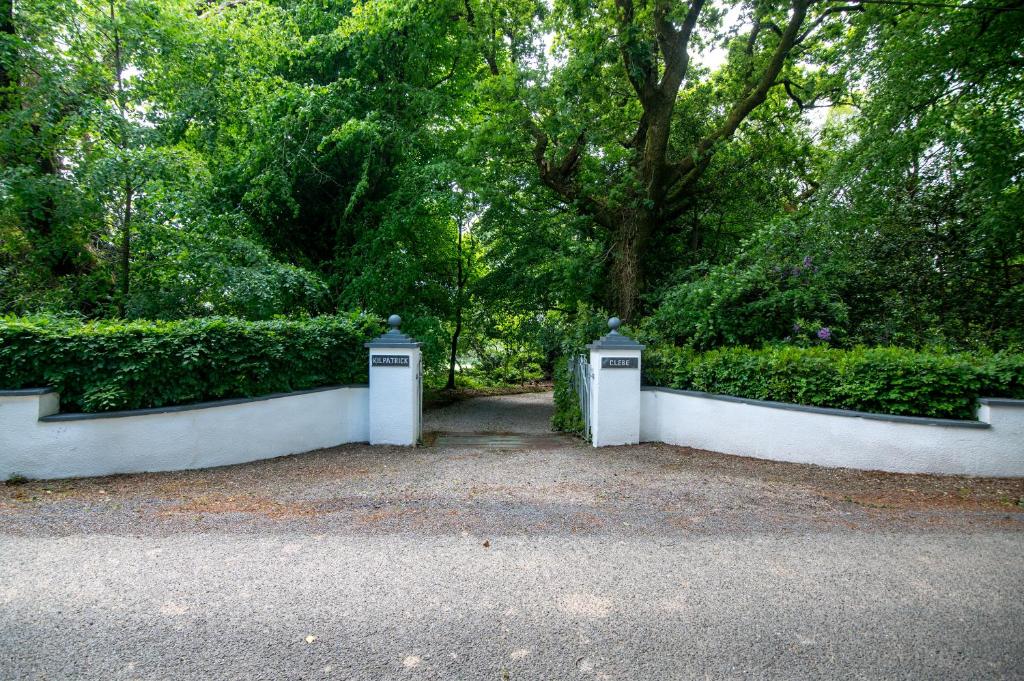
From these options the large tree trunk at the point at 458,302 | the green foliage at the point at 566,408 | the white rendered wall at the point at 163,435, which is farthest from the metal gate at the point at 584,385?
the large tree trunk at the point at 458,302

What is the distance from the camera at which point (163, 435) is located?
572 cm

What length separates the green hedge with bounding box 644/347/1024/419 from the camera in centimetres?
566

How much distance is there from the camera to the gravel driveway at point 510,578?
2459 mm

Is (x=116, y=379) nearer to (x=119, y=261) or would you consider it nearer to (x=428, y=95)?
→ (x=119, y=261)

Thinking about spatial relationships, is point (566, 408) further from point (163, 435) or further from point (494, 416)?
point (163, 435)

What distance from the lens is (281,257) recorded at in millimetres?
11172

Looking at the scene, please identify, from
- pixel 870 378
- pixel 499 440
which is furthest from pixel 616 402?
pixel 870 378

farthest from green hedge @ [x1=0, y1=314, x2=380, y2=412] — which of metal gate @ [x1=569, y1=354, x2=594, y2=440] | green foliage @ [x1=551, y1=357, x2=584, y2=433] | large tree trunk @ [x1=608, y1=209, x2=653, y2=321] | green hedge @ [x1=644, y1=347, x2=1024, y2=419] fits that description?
large tree trunk @ [x1=608, y1=209, x2=653, y2=321]

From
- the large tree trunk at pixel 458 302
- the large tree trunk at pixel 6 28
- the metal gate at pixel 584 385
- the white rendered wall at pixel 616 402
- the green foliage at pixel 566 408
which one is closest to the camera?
the white rendered wall at pixel 616 402

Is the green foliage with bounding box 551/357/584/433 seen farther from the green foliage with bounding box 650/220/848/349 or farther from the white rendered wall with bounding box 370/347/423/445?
the white rendered wall with bounding box 370/347/423/445

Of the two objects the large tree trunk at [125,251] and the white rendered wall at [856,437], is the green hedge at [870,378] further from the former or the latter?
the large tree trunk at [125,251]

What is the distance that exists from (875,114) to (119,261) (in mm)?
13774

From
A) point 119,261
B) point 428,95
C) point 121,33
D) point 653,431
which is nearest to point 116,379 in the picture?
point 119,261

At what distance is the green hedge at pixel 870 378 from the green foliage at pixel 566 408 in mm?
2352
